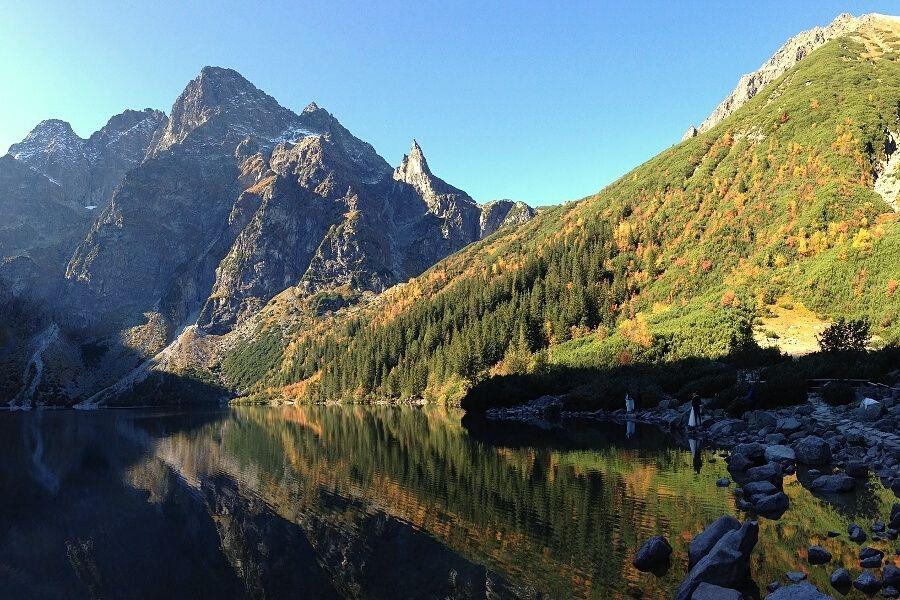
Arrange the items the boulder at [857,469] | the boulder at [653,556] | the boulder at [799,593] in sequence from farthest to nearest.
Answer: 1. the boulder at [857,469]
2. the boulder at [653,556]
3. the boulder at [799,593]

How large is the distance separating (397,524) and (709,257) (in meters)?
82.0

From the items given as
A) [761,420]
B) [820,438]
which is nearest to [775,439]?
[820,438]

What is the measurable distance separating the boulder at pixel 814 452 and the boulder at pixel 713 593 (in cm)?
1763

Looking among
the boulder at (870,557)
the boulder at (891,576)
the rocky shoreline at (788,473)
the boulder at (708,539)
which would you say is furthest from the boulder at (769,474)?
the boulder at (891,576)

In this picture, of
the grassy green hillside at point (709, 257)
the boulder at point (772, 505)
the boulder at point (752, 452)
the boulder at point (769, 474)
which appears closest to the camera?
the boulder at point (772, 505)

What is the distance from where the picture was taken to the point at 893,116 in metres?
83.9

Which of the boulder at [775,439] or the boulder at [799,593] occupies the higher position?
the boulder at [799,593]

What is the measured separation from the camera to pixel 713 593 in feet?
37.6

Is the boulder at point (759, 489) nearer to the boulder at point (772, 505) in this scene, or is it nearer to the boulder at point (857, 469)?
the boulder at point (772, 505)

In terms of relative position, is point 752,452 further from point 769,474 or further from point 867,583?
point 867,583

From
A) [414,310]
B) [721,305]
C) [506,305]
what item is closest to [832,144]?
[721,305]

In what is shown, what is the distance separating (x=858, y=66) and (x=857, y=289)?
273ft

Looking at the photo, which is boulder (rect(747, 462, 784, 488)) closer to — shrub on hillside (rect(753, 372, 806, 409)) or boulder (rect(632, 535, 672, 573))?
boulder (rect(632, 535, 672, 573))

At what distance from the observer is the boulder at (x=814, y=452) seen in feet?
82.1
